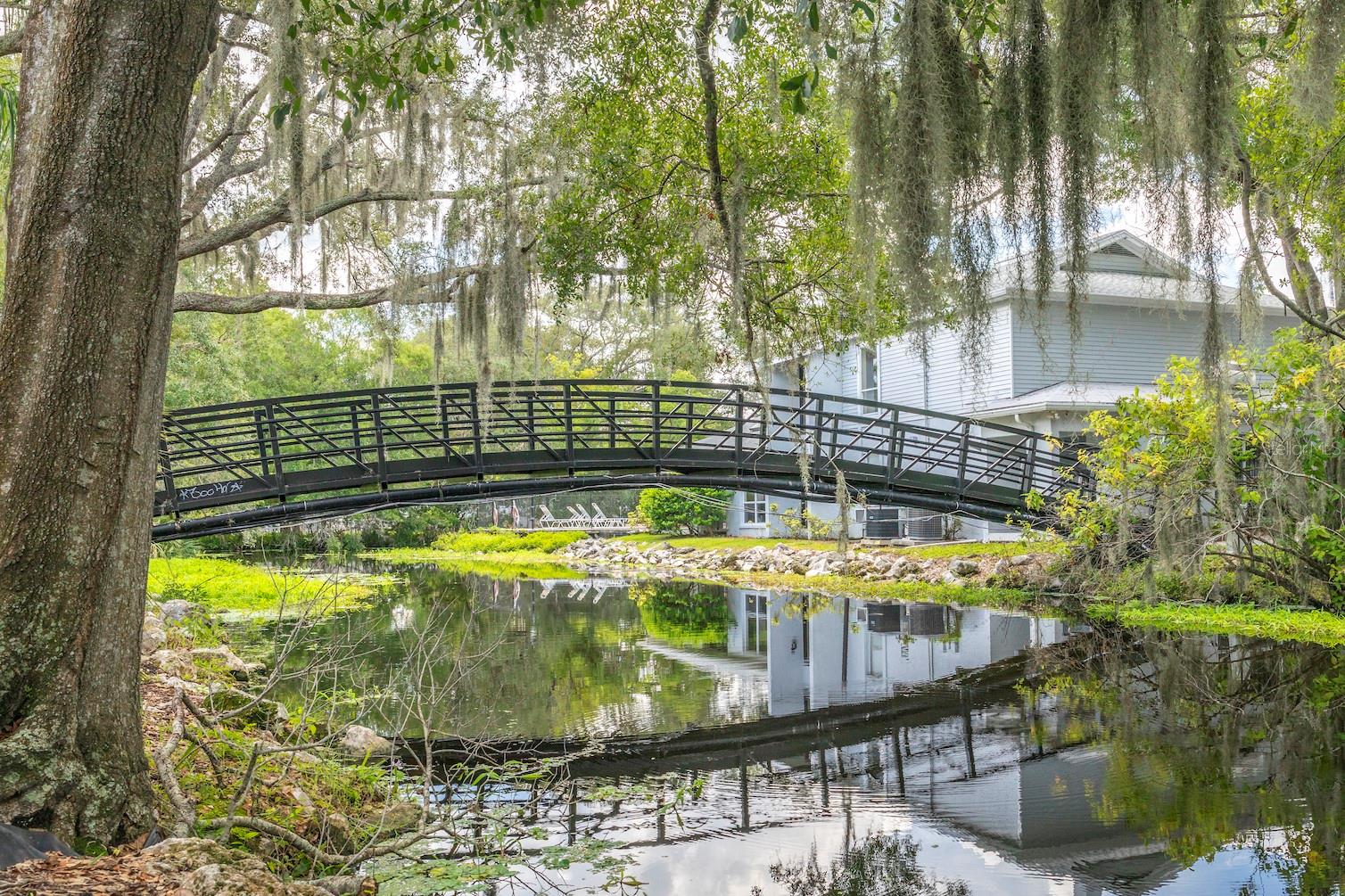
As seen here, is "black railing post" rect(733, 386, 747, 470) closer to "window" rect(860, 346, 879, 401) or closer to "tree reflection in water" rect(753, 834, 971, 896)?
"tree reflection in water" rect(753, 834, 971, 896)


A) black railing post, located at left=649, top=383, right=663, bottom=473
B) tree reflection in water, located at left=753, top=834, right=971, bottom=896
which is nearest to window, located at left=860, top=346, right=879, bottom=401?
black railing post, located at left=649, top=383, right=663, bottom=473

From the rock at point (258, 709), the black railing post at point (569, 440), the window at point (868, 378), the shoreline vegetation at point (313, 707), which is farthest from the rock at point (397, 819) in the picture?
the window at point (868, 378)

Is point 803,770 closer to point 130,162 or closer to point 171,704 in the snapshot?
point 171,704

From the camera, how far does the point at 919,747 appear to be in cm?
671

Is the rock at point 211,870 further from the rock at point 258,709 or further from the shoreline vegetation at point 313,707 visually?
the rock at point 258,709

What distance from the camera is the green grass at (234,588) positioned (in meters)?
13.3

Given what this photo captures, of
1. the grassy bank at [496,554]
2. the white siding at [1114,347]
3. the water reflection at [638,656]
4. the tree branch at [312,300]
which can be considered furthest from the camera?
the grassy bank at [496,554]

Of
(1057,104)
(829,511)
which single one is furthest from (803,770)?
(829,511)

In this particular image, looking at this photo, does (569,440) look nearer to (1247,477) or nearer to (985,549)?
(1247,477)

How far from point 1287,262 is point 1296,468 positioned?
2740mm

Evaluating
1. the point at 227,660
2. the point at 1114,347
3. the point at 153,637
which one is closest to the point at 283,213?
the point at 227,660

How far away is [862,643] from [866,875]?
725 centimetres

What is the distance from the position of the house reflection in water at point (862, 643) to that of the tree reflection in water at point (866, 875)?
335 centimetres

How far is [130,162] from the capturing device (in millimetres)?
3537
